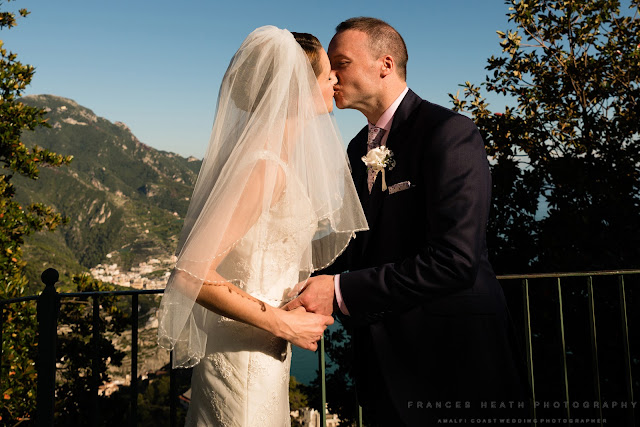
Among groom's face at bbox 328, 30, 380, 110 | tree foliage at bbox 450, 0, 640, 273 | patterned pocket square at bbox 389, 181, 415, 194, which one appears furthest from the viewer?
tree foliage at bbox 450, 0, 640, 273

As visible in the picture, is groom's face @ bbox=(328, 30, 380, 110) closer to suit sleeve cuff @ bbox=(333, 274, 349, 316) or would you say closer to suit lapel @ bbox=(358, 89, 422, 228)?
suit lapel @ bbox=(358, 89, 422, 228)

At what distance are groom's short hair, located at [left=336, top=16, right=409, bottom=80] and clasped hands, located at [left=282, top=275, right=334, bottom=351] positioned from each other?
119cm

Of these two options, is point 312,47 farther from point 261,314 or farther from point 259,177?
point 261,314

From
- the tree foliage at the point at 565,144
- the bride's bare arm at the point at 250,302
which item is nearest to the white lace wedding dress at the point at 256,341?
the bride's bare arm at the point at 250,302

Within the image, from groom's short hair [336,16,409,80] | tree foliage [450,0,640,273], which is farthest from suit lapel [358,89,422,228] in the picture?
tree foliage [450,0,640,273]

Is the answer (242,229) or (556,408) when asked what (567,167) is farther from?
(242,229)

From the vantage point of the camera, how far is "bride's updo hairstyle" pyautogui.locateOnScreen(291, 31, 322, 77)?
7.27 ft

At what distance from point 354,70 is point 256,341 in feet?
4.54

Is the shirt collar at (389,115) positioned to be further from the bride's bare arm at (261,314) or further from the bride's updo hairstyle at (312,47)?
the bride's bare arm at (261,314)

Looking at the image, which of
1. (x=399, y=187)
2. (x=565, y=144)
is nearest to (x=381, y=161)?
(x=399, y=187)

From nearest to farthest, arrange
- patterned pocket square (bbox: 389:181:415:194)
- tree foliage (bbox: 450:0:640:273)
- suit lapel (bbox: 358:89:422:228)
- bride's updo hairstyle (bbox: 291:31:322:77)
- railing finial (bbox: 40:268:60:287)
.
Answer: patterned pocket square (bbox: 389:181:415:194)
suit lapel (bbox: 358:89:422:228)
bride's updo hairstyle (bbox: 291:31:322:77)
railing finial (bbox: 40:268:60:287)
tree foliage (bbox: 450:0:640:273)

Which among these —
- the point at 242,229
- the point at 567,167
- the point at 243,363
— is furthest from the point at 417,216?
the point at 567,167

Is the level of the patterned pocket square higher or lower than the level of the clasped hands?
higher

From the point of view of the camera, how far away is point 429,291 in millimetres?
1785
